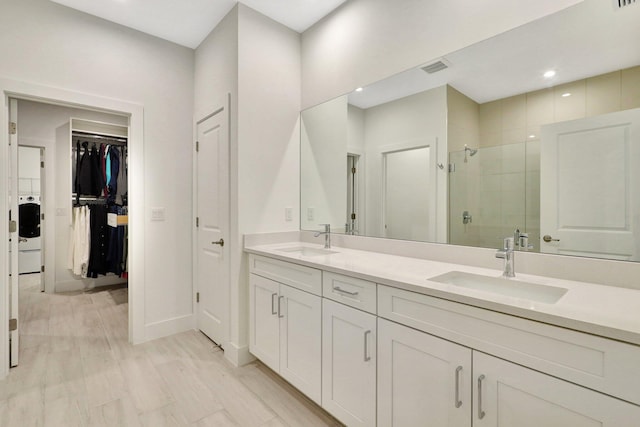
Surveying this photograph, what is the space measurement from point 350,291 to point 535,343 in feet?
2.56

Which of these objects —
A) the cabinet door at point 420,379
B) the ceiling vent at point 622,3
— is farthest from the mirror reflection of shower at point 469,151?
the cabinet door at point 420,379

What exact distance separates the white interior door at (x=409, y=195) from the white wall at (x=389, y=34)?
0.59 meters

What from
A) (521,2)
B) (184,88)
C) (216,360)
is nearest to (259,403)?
(216,360)

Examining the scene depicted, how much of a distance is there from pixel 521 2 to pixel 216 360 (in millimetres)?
3025

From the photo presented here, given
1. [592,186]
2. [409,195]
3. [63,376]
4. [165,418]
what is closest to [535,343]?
[592,186]

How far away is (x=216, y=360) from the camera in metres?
2.40

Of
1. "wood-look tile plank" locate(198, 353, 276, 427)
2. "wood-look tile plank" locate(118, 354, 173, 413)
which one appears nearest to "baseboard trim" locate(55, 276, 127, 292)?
"wood-look tile plank" locate(118, 354, 173, 413)

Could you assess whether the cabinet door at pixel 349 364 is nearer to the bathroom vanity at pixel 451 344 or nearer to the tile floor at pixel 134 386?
the bathroom vanity at pixel 451 344

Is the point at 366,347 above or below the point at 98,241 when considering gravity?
below

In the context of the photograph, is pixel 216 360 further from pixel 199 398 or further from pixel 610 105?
pixel 610 105

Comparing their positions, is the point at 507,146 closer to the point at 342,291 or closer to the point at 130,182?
the point at 342,291

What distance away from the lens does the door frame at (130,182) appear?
211 cm

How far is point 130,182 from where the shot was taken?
2670mm

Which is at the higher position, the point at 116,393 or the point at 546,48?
the point at 546,48
